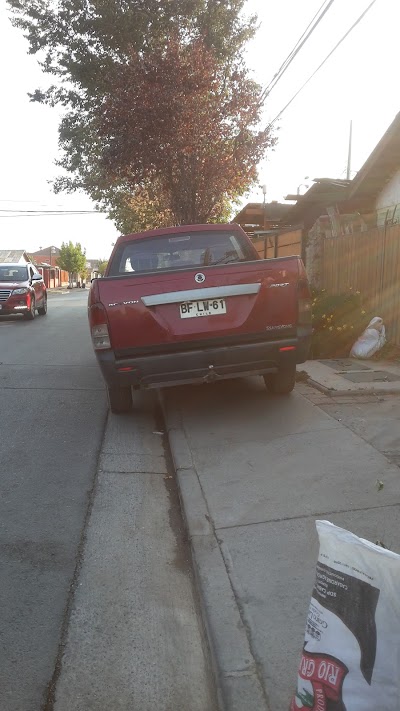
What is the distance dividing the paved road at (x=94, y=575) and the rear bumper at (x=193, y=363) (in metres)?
Result: 0.62

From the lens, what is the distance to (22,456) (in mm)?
5414

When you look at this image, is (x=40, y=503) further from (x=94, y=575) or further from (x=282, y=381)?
(x=282, y=381)

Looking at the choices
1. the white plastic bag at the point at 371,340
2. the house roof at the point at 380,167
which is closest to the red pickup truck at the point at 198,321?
the white plastic bag at the point at 371,340

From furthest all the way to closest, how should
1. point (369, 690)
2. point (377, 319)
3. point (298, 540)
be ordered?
point (377, 319) → point (298, 540) → point (369, 690)

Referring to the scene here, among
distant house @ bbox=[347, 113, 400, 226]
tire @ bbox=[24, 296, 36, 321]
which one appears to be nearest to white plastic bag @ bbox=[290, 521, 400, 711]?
distant house @ bbox=[347, 113, 400, 226]

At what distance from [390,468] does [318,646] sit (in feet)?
9.19

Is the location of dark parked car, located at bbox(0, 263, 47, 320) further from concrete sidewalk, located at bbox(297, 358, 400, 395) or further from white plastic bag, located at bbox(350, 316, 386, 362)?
white plastic bag, located at bbox(350, 316, 386, 362)

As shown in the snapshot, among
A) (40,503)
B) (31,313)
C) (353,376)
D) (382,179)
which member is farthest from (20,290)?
(40,503)

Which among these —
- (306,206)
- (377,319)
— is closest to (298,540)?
(377,319)

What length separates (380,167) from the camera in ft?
43.7

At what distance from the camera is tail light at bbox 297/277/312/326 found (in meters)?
5.86

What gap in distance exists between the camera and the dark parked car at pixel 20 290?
18.4 meters

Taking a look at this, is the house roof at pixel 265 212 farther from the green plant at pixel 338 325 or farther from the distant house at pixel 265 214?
the green plant at pixel 338 325

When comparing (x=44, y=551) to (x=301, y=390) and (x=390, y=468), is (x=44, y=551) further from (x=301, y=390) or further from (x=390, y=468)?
(x=301, y=390)
